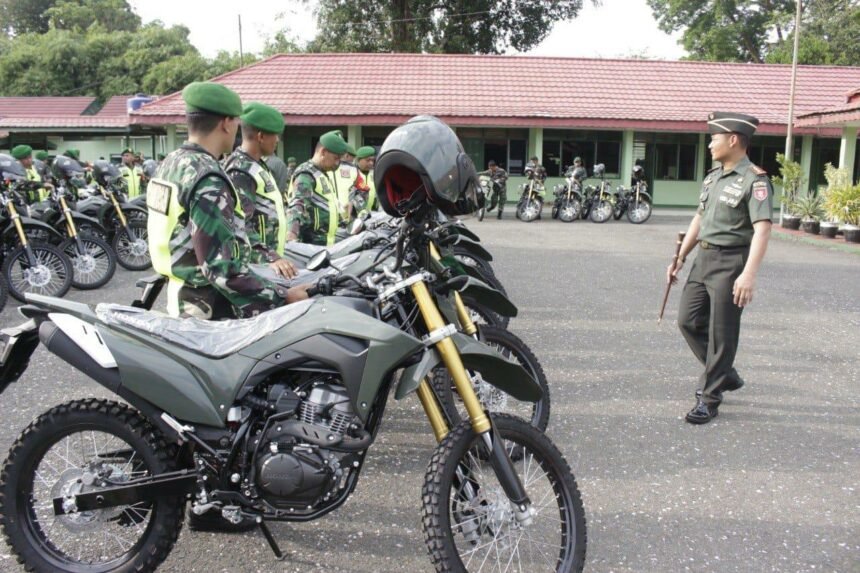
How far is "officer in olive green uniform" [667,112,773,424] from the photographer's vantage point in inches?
177

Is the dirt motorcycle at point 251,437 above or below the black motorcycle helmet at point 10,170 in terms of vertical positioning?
below

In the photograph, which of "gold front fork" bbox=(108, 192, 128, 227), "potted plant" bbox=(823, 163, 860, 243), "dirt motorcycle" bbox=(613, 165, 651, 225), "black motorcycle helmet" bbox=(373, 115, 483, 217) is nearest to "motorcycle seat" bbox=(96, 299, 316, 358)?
"black motorcycle helmet" bbox=(373, 115, 483, 217)

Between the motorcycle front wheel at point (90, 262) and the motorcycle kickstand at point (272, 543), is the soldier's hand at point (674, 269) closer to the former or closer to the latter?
the motorcycle kickstand at point (272, 543)

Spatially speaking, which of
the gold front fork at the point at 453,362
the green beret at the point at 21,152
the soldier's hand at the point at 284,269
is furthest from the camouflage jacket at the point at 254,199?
the green beret at the point at 21,152

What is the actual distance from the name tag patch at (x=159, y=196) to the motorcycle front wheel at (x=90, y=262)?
5986 mm

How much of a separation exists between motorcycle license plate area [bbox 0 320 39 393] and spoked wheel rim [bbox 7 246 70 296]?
5.48 m

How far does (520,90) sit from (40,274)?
1865 cm

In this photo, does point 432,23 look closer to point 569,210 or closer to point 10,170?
point 569,210

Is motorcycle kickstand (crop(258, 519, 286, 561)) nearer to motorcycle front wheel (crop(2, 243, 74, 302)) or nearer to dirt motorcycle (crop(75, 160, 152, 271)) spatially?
motorcycle front wheel (crop(2, 243, 74, 302))

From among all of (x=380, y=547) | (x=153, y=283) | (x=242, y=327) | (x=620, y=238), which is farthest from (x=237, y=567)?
(x=620, y=238)

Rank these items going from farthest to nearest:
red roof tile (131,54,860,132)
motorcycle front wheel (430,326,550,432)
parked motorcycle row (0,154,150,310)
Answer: red roof tile (131,54,860,132) < parked motorcycle row (0,154,150,310) < motorcycle front wheel (430,326,550,432)

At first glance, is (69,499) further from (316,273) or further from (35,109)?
(35,109)

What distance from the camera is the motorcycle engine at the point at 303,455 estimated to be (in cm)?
253

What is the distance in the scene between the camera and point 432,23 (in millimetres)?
34625
